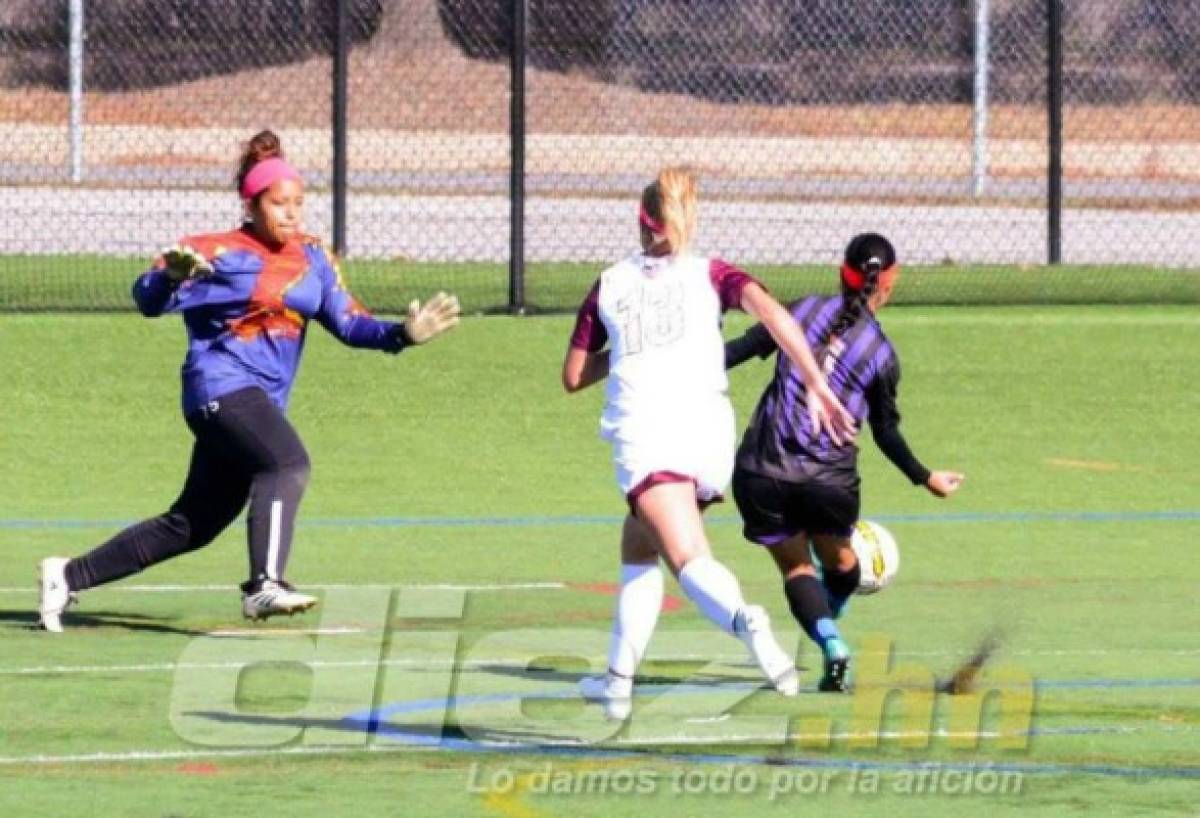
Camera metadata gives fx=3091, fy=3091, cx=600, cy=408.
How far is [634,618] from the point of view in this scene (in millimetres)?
9781

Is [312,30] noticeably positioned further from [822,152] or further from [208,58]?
[822,152]

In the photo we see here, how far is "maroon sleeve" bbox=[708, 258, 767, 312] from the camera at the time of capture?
9.78 m

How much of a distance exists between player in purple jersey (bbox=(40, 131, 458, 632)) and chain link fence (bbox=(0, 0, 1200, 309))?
982 cm

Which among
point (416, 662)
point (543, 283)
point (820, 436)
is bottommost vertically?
point (416, 662)

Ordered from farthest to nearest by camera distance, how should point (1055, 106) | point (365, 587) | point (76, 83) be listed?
1. point (76, 83)
2. point (1055, 106)
3. point (365, 587)

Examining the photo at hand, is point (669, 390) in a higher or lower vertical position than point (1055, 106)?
lower

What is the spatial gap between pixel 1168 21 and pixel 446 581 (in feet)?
60.0

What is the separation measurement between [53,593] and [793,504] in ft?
9.57

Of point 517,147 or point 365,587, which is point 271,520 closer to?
point 365,587

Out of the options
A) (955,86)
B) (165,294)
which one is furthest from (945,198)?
(165,294)

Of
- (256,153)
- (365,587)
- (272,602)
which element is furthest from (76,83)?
(272,602)

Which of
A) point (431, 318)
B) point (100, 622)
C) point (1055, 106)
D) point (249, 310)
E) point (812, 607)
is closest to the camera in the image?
point (812, 607)

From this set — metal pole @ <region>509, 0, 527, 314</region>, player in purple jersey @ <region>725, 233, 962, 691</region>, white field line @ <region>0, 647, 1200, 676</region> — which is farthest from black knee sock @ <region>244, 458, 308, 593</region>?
metal pole @ <region>509, 0, 527, 314</region>

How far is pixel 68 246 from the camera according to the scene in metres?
24.5
